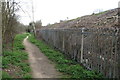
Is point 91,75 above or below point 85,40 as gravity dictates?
below

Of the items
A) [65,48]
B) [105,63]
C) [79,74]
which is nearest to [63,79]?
[79,74]

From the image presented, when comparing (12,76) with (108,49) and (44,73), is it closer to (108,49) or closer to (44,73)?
(44,73)

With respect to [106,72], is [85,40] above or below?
above

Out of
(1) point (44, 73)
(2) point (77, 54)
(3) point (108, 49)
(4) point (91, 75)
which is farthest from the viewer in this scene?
(2) point (77, 54)

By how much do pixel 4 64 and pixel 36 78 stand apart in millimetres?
1783

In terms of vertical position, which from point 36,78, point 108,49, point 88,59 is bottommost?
point 36,78

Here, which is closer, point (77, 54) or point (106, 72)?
point (106, 72)

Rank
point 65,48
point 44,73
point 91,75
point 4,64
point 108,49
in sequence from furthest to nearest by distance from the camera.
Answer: point 65,48 → point 4,64 → point 44,73 → point 91,75 → point 108,49

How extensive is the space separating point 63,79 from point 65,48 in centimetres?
419

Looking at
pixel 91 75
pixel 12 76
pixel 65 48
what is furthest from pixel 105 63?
pixel 65 48

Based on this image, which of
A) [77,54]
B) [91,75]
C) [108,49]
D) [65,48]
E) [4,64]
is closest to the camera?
[108,49]

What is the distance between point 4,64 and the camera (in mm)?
6473

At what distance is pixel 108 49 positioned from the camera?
15.8 ft

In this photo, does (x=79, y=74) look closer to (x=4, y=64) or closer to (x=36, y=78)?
(x=36, y=78)
